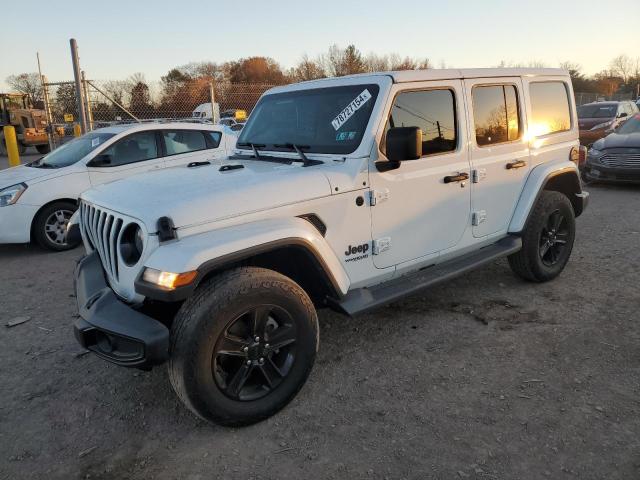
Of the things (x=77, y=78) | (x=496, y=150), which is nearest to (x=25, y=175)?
(x=77, y=78)

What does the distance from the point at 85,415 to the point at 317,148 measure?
2271mm

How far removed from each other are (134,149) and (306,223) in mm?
4940

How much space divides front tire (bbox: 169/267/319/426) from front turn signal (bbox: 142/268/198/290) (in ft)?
0.47

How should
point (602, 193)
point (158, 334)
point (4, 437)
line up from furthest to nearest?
point (602, 193), point (4, 437), point (158, 334)

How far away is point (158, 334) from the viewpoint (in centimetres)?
249

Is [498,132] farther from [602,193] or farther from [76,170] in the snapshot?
[602,193]

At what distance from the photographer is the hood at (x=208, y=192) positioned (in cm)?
269

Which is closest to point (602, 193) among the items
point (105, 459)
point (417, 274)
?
point (417, 274)

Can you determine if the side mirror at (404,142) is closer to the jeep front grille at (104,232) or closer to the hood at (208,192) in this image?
the hood at (208,192)

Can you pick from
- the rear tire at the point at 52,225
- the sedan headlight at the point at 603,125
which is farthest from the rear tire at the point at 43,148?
the sedan headlight at the point at 603,125

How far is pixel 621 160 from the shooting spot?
31.4 feet

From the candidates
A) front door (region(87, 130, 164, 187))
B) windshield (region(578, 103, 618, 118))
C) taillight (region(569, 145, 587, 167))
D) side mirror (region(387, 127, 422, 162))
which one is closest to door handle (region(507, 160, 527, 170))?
taillight (region(569, 145, 587, 167))

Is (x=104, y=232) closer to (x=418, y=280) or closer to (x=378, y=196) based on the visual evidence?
(x=378, y=196)

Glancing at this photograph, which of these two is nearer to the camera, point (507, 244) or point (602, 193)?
point (507, 244)
